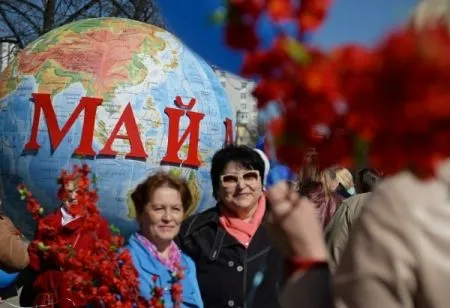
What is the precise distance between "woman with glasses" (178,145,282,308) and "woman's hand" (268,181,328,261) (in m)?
2.28

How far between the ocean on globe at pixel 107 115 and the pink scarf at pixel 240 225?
18.9ft

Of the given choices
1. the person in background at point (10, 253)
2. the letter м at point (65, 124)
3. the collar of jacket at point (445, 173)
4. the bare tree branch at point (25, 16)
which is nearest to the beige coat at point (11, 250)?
the person in background at point (10, 253)

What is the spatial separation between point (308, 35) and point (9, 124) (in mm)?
9763

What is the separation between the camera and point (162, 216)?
162 inches

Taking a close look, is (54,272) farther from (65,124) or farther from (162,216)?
(65,124)

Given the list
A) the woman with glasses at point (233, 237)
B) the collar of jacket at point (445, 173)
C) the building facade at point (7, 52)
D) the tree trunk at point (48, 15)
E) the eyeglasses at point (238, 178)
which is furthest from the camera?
the building facade at point (7, 52)

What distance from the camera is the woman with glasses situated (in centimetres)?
443

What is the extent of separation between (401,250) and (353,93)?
37 centimetres

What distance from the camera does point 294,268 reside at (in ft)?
6.31

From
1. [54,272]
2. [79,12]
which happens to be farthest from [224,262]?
[79,12]

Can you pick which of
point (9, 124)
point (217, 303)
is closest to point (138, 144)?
point (9, 124)

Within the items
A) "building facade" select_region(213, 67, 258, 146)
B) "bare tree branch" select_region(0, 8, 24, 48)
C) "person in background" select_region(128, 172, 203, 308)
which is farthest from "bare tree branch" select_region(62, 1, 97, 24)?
"person in background" select_region(128, 172, 203, 308)

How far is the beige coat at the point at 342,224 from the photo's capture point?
4.46m

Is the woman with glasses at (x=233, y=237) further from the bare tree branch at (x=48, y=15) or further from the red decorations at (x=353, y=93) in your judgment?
the bare tree branch at (x=48, y=15)
